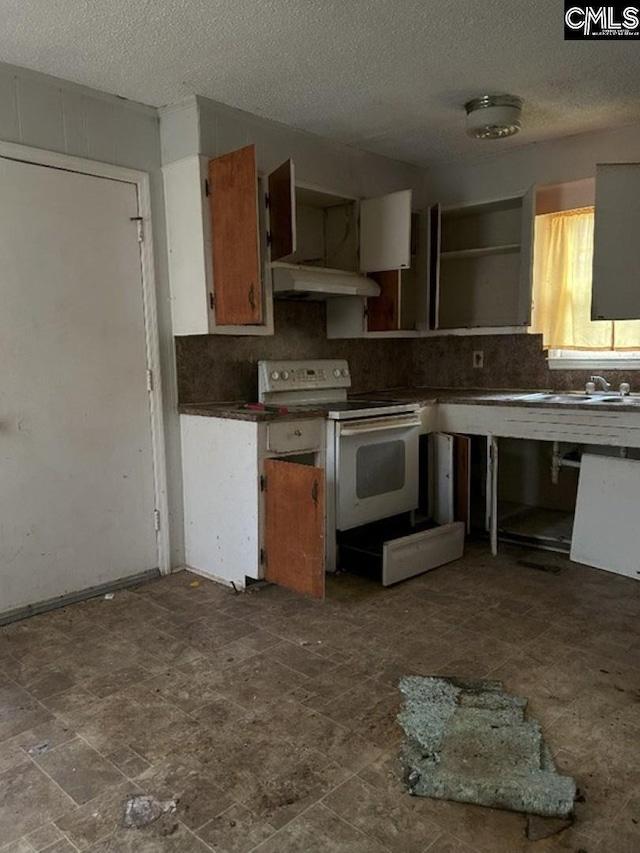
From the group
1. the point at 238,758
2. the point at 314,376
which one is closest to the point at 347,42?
the point at 314,376

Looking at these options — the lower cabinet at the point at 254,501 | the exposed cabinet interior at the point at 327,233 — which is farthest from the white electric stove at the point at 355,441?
the exposed cabinet interior at the point at 327,233

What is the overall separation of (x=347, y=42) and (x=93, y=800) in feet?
8.79

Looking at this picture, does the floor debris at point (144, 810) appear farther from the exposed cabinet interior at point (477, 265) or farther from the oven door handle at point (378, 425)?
the exposed cabinet interior at point (477, 265)

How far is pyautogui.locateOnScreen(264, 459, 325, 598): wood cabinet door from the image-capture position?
2.66 meters

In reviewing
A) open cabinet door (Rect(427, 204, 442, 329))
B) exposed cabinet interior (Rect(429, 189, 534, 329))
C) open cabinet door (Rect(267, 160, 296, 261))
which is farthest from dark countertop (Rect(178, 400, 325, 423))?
exposed cabinet interior (Rect(429, 189, 534, 329))

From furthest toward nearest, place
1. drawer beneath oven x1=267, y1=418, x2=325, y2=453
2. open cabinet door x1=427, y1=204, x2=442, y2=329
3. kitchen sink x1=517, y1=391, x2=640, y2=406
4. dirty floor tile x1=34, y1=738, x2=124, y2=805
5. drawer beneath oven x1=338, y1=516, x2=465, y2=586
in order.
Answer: open cabinet door x1=427, y1=204, x2=442, y2=329
kitchen sink x1=517, y1=391, x2=640, y2=406
drawer beneath oven x1=338, y1=516, x2=465, y2=586
drawer beneath oven x1=267, y1=418, x2=325, y2=453
dirty floor tile x1=34, y1=738, x2=124, y2=805

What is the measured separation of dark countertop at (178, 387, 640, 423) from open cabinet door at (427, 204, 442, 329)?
0.49 metres

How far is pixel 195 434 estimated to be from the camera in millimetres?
3205

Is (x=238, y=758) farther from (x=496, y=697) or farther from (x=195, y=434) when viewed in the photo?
(x=195, y=434)

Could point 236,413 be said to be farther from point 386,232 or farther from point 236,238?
point 386,232

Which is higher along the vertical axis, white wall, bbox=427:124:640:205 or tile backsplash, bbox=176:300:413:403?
white wall, bbox=427:124:640:205

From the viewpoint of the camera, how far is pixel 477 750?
5.86 ft

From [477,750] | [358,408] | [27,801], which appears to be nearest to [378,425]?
[358,408]

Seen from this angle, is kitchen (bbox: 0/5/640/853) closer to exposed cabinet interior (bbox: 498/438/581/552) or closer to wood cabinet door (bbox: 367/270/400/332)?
exposed cabinet interior (bbox: 498/438/581/552)
